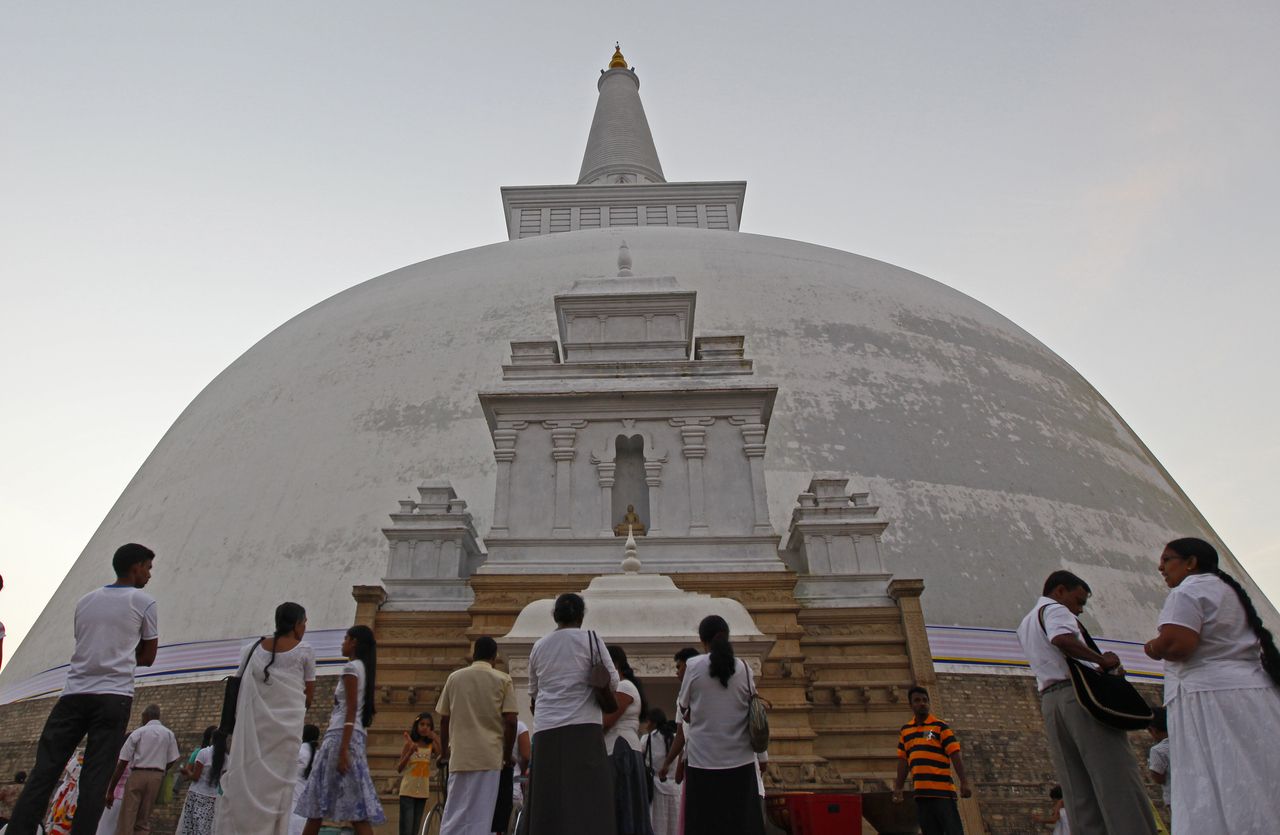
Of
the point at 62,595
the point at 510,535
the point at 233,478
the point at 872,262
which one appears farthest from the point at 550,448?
the point at 872,262

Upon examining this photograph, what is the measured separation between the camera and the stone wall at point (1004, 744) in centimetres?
1166

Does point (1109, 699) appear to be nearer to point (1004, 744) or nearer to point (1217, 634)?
point (1217, 634)

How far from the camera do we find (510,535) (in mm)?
11266

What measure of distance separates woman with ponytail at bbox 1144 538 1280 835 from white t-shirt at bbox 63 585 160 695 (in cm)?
497

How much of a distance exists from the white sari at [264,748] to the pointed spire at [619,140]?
90.9 feet

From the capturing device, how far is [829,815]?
5.52m

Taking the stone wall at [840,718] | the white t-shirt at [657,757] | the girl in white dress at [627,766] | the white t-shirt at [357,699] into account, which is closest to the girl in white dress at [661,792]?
the white t-shirt at [657,757]

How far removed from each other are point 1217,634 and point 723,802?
2530 millimetres

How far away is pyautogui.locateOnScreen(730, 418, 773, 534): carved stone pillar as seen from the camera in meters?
11.3

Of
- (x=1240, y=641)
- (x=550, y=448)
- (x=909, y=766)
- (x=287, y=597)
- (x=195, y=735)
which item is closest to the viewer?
(x=1240, y=641)

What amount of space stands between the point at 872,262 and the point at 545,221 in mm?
11213

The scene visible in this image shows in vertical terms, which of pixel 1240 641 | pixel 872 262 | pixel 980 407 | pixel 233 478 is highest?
pixel 872 262

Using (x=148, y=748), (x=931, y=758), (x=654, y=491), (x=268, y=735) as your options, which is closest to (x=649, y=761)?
(x=931, y=758)

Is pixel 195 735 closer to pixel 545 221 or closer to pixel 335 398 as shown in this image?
pixel 335 398
